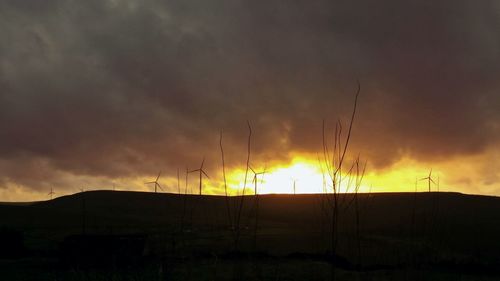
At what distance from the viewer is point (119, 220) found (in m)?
27.9

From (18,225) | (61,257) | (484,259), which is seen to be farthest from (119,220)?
(484,259)

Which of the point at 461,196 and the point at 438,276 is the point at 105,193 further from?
the point at 438,276

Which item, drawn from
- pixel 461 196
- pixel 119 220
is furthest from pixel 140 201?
pixel 461 196

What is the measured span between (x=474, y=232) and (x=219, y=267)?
10.7m

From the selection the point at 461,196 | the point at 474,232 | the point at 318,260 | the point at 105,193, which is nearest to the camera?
the point at 318,260

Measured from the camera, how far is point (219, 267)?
36.9 feet

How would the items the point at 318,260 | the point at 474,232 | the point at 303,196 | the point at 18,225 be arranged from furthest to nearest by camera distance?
the point at 303,196, the point at 18,225, the point at 474,232, the point at 318,260

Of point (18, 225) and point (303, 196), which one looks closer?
point (18, 225)

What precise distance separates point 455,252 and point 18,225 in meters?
19.5

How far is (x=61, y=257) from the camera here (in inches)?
497

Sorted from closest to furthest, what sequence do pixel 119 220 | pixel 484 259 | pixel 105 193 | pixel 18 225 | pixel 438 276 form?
pixel 438 276 < pixel 484 259 < pixel 18 225 < pixel 119 220 < pixel 105 193

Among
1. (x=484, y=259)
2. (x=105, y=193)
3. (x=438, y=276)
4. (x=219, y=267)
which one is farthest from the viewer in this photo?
(x=105, y=193)

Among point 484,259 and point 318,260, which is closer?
point 318,260

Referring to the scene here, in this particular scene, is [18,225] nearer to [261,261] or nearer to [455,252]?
[261,261]
